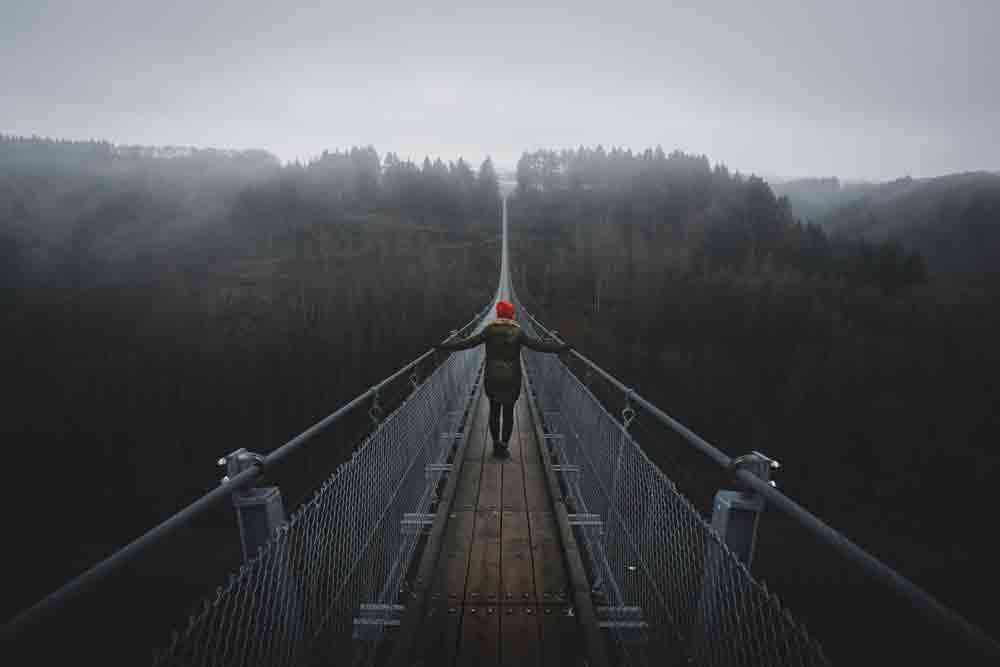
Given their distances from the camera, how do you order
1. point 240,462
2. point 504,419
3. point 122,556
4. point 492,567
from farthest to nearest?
point 504,419
point 492,567
point 240,462
point 122,556

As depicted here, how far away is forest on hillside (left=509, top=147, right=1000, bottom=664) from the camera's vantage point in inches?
664

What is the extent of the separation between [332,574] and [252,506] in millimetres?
815

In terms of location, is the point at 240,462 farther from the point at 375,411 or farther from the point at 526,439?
the point at 526,439

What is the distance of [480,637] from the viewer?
8.38 feet

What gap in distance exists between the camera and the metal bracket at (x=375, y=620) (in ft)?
8.42

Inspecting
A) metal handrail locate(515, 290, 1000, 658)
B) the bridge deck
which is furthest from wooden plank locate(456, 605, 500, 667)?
metal handrail locate(515, 290, 1000, 658)

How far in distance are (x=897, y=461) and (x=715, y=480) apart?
9.65 metres

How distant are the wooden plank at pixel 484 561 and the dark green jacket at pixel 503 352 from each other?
125 cm

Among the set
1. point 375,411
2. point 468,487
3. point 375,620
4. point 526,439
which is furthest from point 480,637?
point 526,439

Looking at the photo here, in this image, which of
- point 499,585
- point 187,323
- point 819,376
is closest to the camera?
point 499,585

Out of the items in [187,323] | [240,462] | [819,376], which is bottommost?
[819,376]

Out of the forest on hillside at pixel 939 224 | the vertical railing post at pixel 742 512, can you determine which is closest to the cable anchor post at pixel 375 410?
the vertical railing post at pixel 742 512

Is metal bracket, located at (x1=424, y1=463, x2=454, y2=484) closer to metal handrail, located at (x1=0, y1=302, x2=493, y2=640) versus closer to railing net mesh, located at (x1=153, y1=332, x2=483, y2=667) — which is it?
railing net mesh, located at (x1=153, y1=332, x2=483, y2=667)

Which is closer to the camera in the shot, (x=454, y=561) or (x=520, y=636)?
(x=520, y=636)
